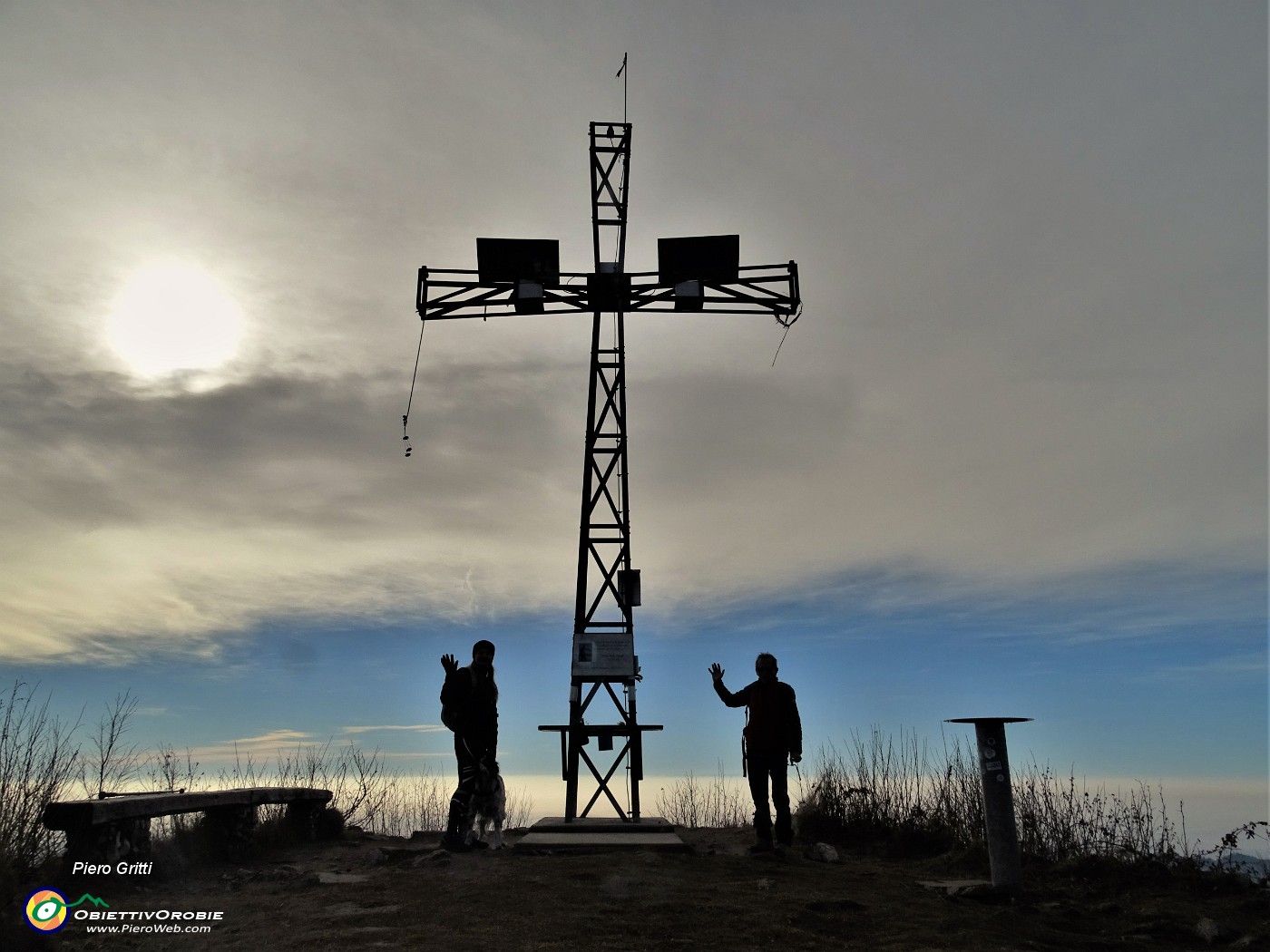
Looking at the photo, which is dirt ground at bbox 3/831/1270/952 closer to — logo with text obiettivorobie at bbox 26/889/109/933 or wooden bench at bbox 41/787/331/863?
logo with text obiettivorobie at bbox 26/889/109/933

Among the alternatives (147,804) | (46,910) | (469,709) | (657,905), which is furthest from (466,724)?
(46,910)

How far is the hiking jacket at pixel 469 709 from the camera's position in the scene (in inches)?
437

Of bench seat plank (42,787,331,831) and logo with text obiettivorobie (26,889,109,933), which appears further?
bench seat plank (42,787,331,831)

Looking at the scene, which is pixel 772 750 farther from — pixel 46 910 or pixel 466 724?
pixel 46 910

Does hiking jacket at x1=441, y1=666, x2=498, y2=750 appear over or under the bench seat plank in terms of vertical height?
over

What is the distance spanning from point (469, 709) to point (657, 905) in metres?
3.91

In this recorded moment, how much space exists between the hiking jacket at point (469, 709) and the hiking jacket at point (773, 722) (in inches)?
127

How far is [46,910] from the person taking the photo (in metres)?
7.65

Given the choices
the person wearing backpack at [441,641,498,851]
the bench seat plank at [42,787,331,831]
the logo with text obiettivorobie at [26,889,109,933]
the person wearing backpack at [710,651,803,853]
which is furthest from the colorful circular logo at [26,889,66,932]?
the person wearing backpack at [710,651,803,853]

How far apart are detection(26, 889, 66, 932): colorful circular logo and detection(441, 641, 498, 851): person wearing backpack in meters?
4.13

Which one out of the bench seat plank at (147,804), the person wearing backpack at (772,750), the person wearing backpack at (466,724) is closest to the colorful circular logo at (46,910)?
the bench seat plank at (147,804)

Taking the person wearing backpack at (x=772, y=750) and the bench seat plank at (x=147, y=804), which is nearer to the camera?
the bench seat plank at (x=147, y=804)

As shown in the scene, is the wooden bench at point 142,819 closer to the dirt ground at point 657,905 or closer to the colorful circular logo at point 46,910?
the dirt ground at point 657,905

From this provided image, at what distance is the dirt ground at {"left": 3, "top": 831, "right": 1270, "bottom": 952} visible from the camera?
7133 mm
